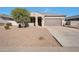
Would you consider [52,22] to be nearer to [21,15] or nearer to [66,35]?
[66,35]

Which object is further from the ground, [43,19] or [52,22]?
[43,19]

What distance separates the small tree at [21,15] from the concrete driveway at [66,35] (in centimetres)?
79

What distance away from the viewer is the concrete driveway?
495cm

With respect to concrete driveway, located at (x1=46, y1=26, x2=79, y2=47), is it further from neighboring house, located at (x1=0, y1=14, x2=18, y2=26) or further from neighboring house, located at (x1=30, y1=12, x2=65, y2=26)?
neighboring house, located at (x1=0, y1=14, x2=18, y2=26)

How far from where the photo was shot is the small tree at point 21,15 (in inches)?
197

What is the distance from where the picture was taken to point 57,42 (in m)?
5.05

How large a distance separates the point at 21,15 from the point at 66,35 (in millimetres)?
1574

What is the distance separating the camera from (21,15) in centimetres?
511

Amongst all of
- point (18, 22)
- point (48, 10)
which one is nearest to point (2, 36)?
point (18, 22)

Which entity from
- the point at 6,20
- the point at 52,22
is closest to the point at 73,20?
A: the point at 52,22

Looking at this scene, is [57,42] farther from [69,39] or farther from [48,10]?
[48,10]

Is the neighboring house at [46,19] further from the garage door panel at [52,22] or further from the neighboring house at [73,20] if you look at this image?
the neighboring house at [73,20]
